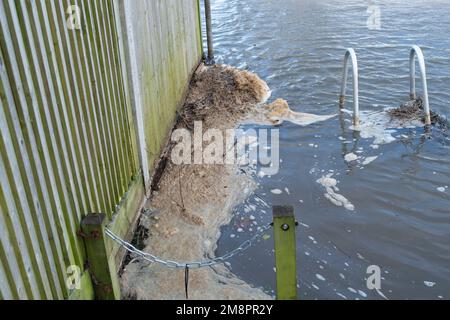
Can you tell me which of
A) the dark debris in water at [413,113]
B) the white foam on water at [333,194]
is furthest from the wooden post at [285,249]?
the dark debris in water at [413,113]

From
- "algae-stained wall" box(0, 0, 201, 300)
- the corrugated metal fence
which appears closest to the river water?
"algae-stained wall" box(0, 0, 201, 300)

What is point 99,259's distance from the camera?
4445mm

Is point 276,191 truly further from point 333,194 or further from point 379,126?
point 379,126

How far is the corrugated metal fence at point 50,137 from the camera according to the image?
3.49 meters

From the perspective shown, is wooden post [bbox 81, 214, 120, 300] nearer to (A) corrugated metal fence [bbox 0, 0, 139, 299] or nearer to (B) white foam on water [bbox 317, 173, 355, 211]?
(A) corrugated metal fence [bbox 0, 0, 139, 299]

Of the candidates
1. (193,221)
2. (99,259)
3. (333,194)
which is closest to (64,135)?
(99,259)

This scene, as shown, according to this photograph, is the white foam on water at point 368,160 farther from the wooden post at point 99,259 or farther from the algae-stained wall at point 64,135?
the wooden post at point 99,259

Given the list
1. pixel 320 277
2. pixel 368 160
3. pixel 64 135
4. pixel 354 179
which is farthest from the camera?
pixel 368 160

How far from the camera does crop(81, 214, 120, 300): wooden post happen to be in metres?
4.30

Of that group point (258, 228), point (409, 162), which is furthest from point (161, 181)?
point (409, 162)

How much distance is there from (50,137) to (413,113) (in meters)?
7.65

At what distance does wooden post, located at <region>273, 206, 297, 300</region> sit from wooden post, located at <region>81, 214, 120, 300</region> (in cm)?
143

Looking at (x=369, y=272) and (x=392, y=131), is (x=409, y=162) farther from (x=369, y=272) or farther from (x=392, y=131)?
(x=369, y=272)
